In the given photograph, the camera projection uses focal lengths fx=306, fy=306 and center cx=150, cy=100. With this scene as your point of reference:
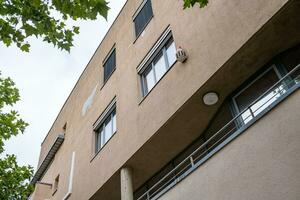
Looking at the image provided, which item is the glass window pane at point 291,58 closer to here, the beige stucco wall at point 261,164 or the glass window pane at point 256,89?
the glass window pane at point 256,89

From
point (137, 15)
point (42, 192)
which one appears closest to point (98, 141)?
point (137, 15)

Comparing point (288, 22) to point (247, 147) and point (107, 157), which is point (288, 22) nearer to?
point (247, 147)

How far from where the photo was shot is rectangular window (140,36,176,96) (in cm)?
997

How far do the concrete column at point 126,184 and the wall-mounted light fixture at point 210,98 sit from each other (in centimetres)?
351

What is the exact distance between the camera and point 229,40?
7.28 m

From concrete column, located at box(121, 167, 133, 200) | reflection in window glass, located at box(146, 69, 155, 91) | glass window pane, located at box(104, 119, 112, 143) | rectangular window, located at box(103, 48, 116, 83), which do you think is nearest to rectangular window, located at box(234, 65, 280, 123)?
reflection in window glass, located at box(146, 69, 155, 91)

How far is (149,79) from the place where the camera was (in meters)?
10.8

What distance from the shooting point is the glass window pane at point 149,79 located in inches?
413

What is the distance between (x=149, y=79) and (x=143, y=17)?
11.3 ft

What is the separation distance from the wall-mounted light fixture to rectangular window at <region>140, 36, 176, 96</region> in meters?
2.08

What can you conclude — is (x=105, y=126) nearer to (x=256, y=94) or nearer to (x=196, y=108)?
(x=196, y=108)

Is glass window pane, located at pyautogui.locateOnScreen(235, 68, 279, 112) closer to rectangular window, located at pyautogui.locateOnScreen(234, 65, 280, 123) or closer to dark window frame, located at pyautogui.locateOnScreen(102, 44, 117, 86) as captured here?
rectangular window, located at pyautogui.locateOnScreen(234, 65, 280, 123)

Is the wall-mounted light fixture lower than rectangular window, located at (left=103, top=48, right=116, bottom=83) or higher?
lower

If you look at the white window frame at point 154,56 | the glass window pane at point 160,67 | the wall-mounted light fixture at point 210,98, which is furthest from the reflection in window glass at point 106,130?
the wall-mounted light fixture at point 210,98
